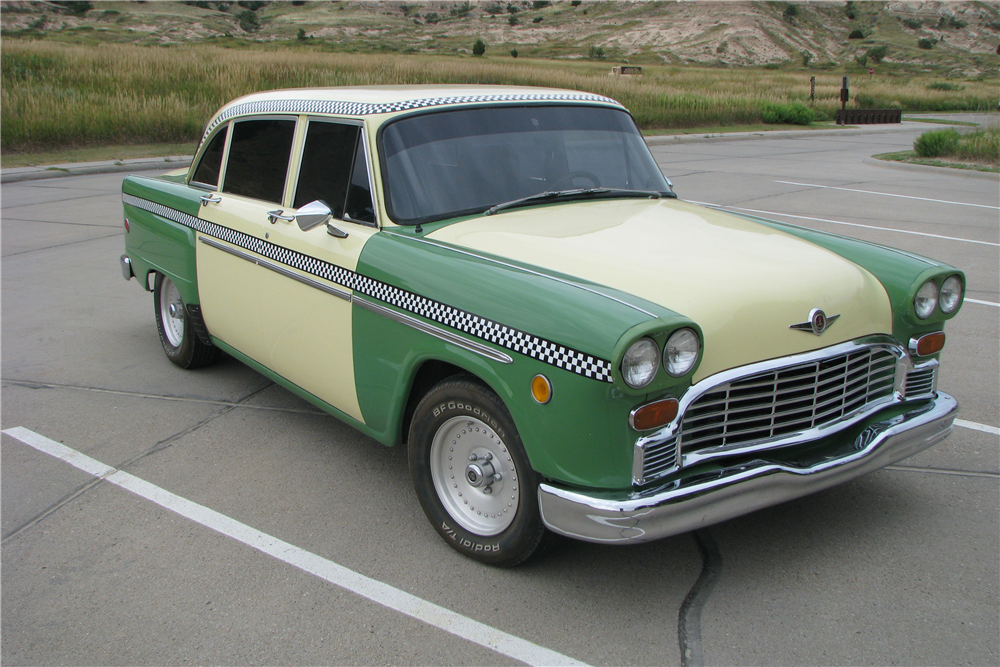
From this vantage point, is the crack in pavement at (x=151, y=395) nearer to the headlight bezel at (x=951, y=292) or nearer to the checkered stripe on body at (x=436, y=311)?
the checkered stripe on body at (x=436, y=311)

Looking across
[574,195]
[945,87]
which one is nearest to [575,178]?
[574,195]

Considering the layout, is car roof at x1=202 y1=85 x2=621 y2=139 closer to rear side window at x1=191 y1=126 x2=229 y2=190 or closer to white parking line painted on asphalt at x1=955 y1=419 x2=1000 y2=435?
rear side window at x1=191 y1=126 x2=229 y2=190

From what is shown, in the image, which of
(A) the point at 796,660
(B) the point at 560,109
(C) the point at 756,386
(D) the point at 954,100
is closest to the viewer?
(A) the point at 796,660

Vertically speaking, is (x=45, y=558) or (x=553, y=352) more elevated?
(x=553, y=352)

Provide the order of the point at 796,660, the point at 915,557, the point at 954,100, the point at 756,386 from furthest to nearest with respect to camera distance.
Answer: the point at 954,100
the point at 915,557
the point at 756,386
the point at 796,660

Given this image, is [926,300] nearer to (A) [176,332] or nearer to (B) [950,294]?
(B) [950,294]

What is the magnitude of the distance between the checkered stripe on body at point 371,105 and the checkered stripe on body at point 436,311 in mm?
686

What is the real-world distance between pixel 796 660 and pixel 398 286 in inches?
75.9

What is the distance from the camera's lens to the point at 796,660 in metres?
2.60

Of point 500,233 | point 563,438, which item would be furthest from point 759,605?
point 500,233

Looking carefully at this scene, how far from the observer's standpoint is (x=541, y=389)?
8.85ft

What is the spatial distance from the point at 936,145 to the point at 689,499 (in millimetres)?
17324

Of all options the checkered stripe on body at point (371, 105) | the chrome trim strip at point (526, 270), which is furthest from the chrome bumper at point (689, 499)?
the checkered stripe on body at point (371, 105)

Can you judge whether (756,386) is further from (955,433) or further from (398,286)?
(955,433)
